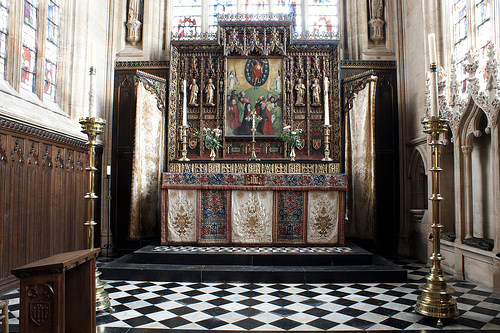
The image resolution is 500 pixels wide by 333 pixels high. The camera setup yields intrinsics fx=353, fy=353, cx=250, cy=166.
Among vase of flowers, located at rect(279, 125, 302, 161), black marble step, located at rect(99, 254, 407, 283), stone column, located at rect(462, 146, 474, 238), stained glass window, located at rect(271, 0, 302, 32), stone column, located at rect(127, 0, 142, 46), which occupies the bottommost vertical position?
black marble step, located at rect(99, 254, 407, 283)

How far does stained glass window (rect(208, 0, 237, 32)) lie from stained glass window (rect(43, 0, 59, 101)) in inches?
151

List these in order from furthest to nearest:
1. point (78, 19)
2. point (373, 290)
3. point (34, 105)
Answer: point (78, 19) → point (34, 105) → point (373, 290)

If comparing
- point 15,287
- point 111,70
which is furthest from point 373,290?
point 111,70

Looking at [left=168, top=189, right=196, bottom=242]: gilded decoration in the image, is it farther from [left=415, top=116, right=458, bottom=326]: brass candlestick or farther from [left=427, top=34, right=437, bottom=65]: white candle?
[left=427, top=34, right=437, bottom=65]: white candle

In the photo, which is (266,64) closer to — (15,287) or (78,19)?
(78,19)

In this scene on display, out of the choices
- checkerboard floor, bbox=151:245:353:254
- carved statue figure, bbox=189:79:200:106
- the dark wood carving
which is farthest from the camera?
carved statue figure, bbox=189:79:200:106

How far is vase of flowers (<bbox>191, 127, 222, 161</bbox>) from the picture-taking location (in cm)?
821

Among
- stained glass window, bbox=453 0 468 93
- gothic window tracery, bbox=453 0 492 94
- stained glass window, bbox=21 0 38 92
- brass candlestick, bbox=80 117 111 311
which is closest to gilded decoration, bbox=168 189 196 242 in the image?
brass candlestick, bbox=80 117 111 311

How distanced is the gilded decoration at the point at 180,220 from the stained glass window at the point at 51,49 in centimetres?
350

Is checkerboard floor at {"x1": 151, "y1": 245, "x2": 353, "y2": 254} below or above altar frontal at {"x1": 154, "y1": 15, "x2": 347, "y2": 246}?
below

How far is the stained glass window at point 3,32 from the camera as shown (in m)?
6.06

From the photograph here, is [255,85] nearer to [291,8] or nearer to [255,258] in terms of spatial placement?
[291,8]

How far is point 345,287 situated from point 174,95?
19.8ft

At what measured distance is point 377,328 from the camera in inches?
154
